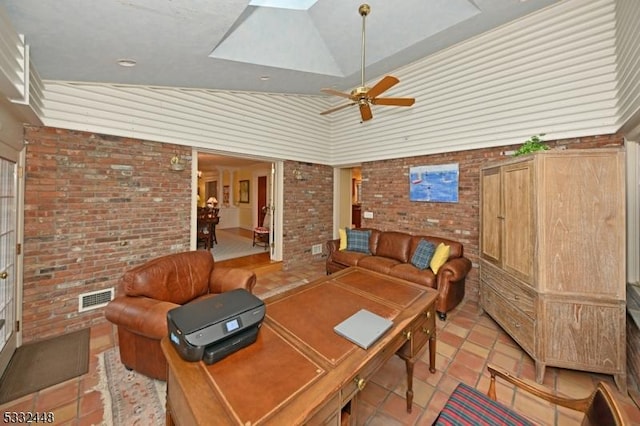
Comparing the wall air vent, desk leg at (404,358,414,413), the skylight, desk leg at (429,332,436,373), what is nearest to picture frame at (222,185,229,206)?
the wall air vent

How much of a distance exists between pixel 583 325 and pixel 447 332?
1.20 meters

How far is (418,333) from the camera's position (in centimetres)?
186

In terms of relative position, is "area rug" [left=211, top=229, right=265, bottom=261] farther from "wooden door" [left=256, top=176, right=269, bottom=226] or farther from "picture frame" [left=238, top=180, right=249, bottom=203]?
"picture frame" [left=238, top=180, right=249, bottom=203]

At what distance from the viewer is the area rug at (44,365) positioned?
204cm

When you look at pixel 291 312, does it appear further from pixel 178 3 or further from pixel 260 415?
pixel 178 3

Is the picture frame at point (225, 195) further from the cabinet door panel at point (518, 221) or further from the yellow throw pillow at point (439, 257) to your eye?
the cabinet door panel at point (518, 221)

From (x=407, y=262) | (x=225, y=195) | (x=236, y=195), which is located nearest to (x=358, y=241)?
(x=407, y=262)

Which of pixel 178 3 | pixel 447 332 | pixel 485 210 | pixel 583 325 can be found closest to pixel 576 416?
pixel 583 325

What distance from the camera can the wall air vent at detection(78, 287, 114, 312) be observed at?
3.00 m

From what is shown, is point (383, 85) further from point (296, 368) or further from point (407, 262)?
point (407, 262)

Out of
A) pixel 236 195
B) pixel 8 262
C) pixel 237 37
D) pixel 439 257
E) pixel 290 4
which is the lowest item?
pixel 439 257

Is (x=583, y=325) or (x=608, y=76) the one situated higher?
(x=608, y=76)

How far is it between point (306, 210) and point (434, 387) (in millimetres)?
A: 4101

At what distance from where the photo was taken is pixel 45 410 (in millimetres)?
1832
